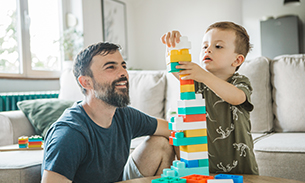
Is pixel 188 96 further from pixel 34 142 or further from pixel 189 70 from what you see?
pixel 34 142

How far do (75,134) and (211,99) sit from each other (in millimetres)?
577

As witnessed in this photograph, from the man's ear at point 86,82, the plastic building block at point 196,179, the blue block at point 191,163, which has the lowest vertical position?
the plastic building block at point 196,179

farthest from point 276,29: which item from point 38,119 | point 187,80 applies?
point 187,80

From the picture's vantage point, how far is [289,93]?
211cm

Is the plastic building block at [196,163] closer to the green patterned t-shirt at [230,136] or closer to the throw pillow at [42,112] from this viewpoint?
the green patterned t-shirt at [230,136]

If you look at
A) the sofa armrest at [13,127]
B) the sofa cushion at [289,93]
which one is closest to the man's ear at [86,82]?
the sofa armrest at [13,127]

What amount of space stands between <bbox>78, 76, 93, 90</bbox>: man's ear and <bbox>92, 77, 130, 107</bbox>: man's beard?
0.03m

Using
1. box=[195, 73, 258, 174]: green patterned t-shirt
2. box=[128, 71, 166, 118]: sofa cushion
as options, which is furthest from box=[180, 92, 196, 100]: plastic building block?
box=[128, 71, 166, 118]: sofa cushion

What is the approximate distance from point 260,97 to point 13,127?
1784 millimetres

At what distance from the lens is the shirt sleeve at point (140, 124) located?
1.48 meters

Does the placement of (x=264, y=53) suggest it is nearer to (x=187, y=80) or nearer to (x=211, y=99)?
(x=211, y=99)

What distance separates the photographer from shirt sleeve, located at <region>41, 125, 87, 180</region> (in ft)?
3.42

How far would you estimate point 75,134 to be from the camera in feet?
3.71

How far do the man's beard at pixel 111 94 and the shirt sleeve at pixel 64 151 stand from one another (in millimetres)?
226
